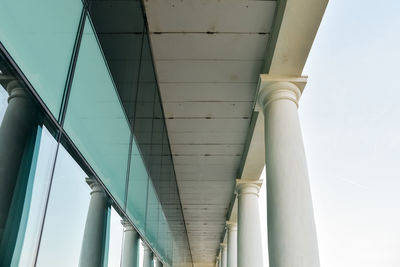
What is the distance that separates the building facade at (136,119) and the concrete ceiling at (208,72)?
4 centimetres

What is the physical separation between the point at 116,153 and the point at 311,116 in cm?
1482

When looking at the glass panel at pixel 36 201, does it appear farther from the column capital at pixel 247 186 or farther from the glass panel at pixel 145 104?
the column capital at pixel 247 186

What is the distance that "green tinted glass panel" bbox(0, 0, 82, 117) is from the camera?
13.5ft

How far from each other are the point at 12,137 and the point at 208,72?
850 centimetres

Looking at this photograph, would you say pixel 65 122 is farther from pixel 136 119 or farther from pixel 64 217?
pixel 136 119

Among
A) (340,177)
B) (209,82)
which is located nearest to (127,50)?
(209,82)

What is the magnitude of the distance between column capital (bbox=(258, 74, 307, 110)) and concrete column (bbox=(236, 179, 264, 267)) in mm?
8542

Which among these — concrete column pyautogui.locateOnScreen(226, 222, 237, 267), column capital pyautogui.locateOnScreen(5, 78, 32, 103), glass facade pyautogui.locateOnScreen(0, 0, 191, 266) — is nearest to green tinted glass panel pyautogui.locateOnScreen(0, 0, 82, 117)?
glass facade pyautogui.locateOnScreen(0, 0, 191, 266)

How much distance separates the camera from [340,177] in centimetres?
2747

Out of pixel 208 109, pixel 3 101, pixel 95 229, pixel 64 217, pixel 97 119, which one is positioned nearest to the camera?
pixel 3 101

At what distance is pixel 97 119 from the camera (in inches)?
286

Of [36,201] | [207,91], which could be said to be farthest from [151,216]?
[36,201]

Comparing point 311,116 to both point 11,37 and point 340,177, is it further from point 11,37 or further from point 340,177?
point 11,37

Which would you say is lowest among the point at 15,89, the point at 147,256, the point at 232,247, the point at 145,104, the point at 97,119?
the point at 147,256
